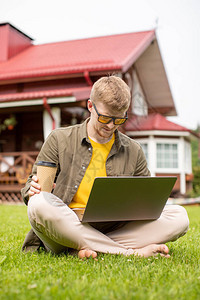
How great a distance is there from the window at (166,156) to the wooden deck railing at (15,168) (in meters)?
5.14

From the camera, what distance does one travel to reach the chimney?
1504cm

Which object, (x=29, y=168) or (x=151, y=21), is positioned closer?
(x=29, y=168)

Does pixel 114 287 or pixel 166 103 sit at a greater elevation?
pixel 166 103

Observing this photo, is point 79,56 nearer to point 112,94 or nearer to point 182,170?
point 182,170

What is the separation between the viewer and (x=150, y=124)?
13.6 m

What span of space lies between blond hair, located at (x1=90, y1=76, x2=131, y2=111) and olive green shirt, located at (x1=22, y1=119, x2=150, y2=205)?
0.36m

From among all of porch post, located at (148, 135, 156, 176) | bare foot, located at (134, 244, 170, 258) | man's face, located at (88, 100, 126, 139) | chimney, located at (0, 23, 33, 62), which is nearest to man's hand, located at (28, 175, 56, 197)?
man's face, located at (88, 100, 126, 139)

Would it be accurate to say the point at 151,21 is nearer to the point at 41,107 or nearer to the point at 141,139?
the point at 141,139

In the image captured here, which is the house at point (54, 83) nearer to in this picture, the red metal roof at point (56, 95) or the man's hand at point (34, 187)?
the red metal roof at point (56, 95)

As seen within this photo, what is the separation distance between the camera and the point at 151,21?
1407 cm

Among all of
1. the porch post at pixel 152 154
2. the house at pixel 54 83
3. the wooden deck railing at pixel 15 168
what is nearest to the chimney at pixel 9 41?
the house at pixel 54 83

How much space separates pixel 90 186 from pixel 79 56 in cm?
→ 1101

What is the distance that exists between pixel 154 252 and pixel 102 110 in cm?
110

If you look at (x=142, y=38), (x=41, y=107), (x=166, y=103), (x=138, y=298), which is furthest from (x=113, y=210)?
(x=166, y=103)
